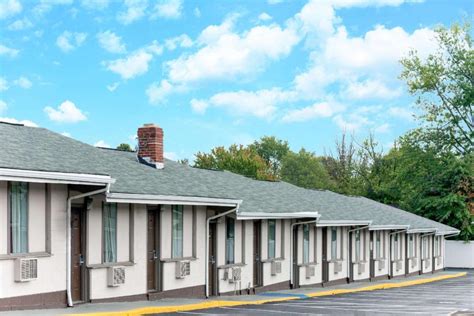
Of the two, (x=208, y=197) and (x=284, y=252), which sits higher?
(x=208, y=197)

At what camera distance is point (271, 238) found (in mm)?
28594

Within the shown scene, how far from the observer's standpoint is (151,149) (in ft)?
82.6

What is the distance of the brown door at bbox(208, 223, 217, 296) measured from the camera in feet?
80.4

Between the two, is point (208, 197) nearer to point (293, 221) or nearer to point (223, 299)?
point (223, 299)

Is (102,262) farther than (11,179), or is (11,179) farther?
(102,262)

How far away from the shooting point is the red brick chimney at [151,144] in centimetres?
2512

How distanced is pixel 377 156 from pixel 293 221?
5362cm

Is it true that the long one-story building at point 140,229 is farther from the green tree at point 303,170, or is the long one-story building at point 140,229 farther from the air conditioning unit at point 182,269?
the green tree at point 303,170

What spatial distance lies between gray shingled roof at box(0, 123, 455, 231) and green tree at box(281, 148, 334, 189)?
205 ft

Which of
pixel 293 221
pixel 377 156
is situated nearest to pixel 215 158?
pixel 377 156

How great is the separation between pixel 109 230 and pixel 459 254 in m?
41.3

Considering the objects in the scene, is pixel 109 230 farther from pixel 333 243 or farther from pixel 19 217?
pixel 333 243

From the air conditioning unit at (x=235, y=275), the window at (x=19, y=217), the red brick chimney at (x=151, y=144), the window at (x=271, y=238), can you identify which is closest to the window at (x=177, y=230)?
the red brick chimney at (x=151, y=144)

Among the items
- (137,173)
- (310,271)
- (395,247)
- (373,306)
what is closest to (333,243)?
(310,271)
